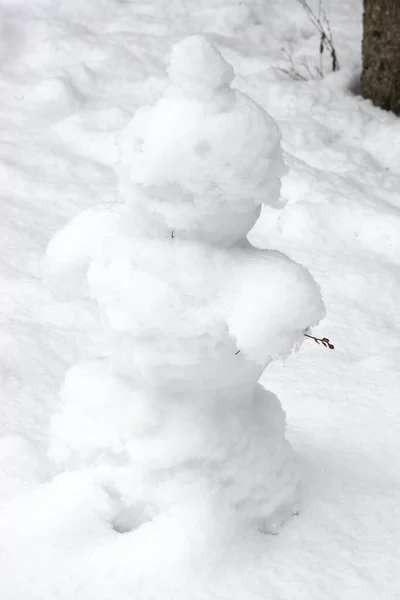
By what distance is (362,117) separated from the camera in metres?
5.86

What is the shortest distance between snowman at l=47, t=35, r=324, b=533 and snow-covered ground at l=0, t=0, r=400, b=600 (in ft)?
0.42

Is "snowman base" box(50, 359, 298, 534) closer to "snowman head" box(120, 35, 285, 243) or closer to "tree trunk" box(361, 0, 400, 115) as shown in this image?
"snowman head" box(120, 35, 285, 243)

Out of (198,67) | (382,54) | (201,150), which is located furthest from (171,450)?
(382,54)

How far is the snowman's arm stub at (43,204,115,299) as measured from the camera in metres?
2.30

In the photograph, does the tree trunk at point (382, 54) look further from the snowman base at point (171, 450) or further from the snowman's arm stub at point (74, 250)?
the snowman base at point (171, 450)

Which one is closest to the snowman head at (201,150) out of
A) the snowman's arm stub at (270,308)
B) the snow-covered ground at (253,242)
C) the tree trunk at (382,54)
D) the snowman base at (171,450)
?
the snowman's arm stub at (270,308)

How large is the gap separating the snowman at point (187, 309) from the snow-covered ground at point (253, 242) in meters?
0.13

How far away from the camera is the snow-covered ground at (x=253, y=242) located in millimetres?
2191

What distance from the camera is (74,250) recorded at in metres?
2.31

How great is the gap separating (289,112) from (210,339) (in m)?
4.17

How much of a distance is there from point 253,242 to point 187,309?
2.49 meters

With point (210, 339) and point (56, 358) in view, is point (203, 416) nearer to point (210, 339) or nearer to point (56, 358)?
point (210, 339)

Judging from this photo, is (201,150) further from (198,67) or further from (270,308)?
(270,308)

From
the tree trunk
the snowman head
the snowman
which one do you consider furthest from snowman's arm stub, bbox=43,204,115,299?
the tree trunk
